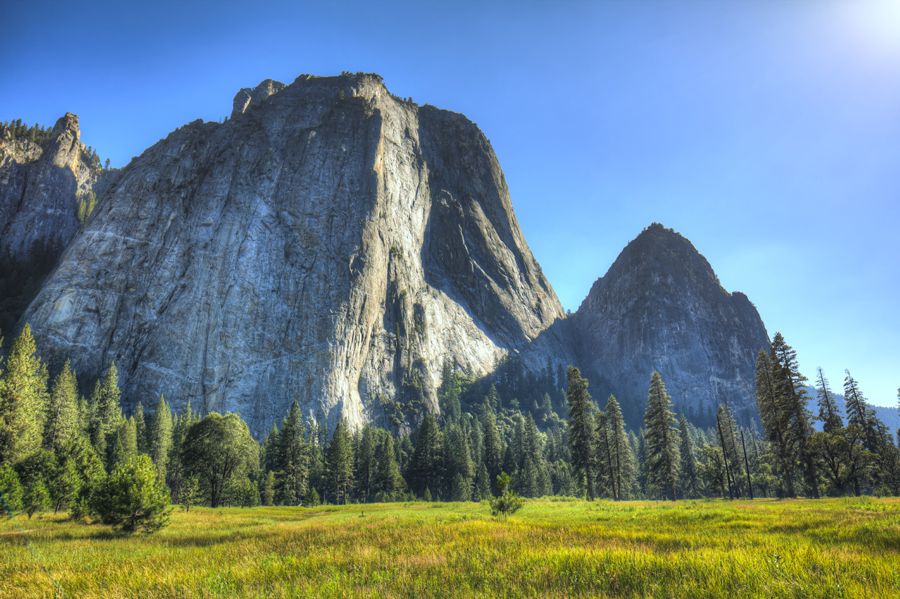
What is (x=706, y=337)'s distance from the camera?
16788 cm

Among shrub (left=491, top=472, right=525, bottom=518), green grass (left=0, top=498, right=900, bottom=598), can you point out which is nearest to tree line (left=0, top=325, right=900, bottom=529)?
shrub (left=491, top=472, right=525, bottom=518)

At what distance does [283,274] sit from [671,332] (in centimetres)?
14633

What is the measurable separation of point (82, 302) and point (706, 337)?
19994cm

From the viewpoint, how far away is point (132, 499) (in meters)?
17.1

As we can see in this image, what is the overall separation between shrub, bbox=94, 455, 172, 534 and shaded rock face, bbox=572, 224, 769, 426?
15782 centimetres

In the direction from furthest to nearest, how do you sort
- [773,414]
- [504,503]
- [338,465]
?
1. [338,465]
2. [773,414]
3. [504,503]

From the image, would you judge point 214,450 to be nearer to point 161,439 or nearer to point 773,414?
point 161,439

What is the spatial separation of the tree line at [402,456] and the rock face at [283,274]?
40.3ft

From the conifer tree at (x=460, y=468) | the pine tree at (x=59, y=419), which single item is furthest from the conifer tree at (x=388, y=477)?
the pine tree at (x=59, y=419)

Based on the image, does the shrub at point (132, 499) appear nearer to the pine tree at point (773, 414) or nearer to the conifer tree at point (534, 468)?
the pine tree at point (773, 414)

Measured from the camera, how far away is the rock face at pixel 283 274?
89.4 meters

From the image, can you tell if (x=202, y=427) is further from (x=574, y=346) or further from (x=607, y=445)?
(x=574, y=346)

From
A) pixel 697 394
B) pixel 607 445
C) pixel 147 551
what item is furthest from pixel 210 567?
pixel 697 394

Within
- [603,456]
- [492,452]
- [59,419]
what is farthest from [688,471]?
[59,419]
